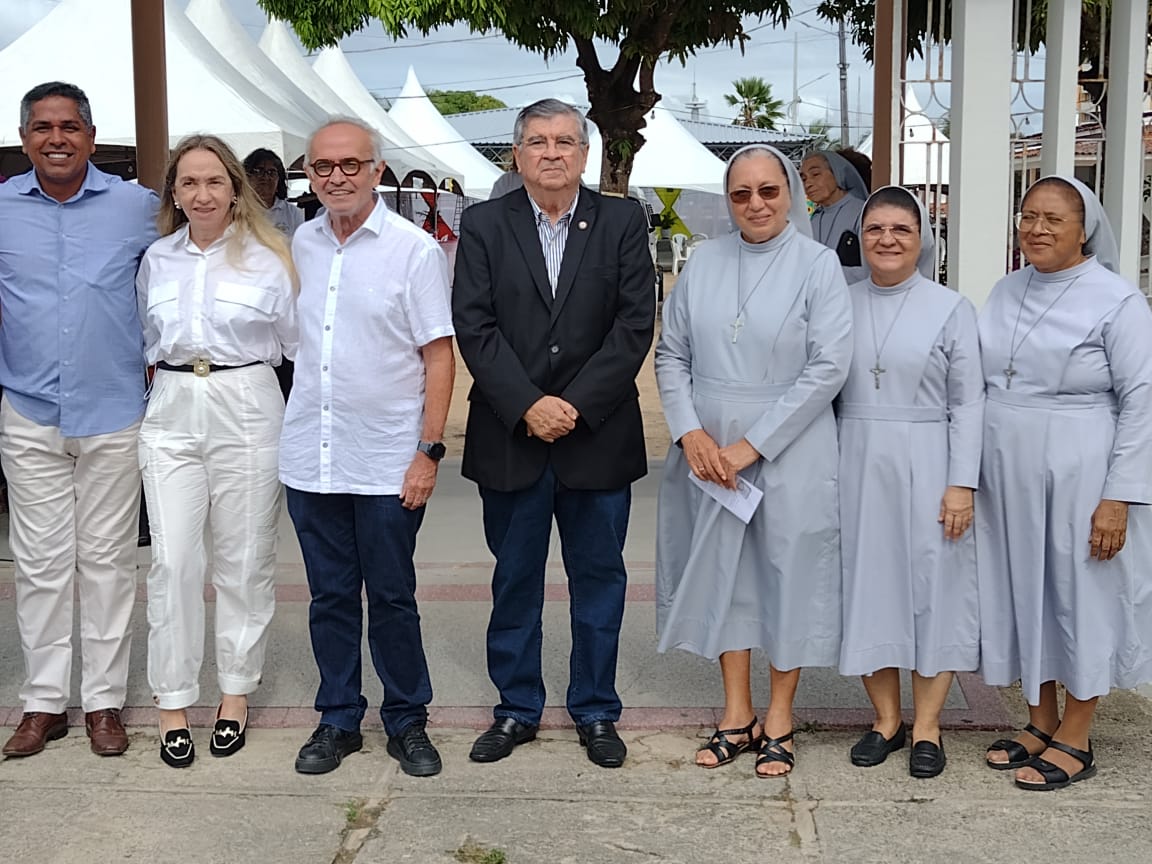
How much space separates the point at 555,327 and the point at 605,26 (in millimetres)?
6029

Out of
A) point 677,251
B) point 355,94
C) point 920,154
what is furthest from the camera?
point 677,251

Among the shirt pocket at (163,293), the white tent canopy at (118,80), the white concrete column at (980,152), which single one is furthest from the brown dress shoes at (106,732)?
the white tent canopy at (118,80)

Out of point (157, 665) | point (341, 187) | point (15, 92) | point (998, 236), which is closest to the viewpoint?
point (341, 187)

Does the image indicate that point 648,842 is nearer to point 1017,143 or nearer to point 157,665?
point 157,665

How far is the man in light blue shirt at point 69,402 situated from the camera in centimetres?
397

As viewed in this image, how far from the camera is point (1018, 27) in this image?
7.33 metres

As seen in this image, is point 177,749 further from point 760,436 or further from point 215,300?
point 760,436

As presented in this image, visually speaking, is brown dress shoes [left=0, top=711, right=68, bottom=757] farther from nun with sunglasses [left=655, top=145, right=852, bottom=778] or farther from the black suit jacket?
nun with sunglasses [left=655, top=145, right=852, bottom=778]

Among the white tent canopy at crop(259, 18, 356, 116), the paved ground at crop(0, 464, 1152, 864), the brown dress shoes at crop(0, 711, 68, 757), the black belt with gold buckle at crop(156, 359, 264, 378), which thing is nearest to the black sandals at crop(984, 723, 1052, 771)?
the paved ground at crop(0, 464, 1152, 864)

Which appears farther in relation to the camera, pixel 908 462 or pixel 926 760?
pixel 926 760

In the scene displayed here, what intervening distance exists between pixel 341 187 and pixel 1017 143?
12.5 feet

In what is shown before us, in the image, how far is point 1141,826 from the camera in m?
3.60

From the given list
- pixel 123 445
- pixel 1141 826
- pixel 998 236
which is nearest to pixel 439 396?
pixel 123 445

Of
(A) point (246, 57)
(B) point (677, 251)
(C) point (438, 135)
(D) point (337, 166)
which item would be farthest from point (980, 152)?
(B) point (677, 251)
